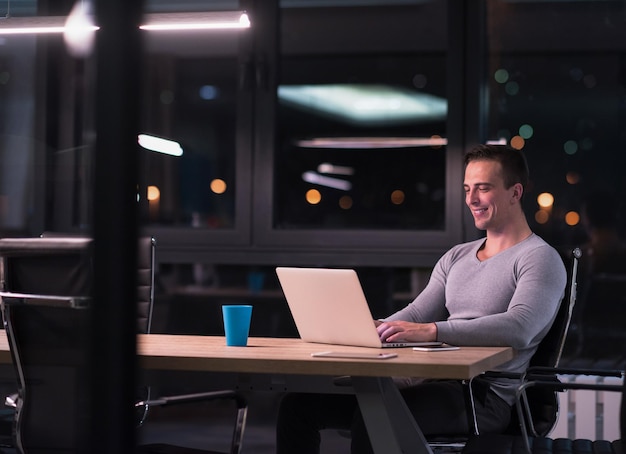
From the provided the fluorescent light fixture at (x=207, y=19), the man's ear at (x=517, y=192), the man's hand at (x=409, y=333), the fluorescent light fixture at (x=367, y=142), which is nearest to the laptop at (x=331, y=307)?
the man's hand at (x=409, y=333)

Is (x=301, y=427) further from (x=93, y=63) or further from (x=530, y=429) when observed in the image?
(x=93, y=63)

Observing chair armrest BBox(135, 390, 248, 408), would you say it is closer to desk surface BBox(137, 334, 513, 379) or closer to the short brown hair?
desk surface BBox(137, 334, 513, 379)

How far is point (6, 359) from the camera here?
2535 mm

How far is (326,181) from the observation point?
18.5ft

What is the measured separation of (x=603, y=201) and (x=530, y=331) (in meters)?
2.88

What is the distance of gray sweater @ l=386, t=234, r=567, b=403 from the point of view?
8.88ft

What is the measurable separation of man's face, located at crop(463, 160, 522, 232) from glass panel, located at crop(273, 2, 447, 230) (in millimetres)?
1824

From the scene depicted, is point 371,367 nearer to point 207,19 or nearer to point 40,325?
point 40,325

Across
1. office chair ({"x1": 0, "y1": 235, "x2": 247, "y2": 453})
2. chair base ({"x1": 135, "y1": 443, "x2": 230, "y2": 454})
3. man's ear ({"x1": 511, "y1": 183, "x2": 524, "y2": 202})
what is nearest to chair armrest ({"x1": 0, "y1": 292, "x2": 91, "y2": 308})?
office chair ({"x1": 0, "y1": 235, "x2": 247, "y2": 453})

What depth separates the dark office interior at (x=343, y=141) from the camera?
16.5ft

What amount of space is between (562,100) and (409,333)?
3131 millimetres

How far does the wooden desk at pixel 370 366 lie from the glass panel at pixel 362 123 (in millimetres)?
2520

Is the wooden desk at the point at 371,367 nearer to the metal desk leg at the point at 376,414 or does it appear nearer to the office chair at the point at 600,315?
the metal desk leg at the point at 376,414

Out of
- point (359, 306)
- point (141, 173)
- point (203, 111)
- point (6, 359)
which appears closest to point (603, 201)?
point (203, 111)
